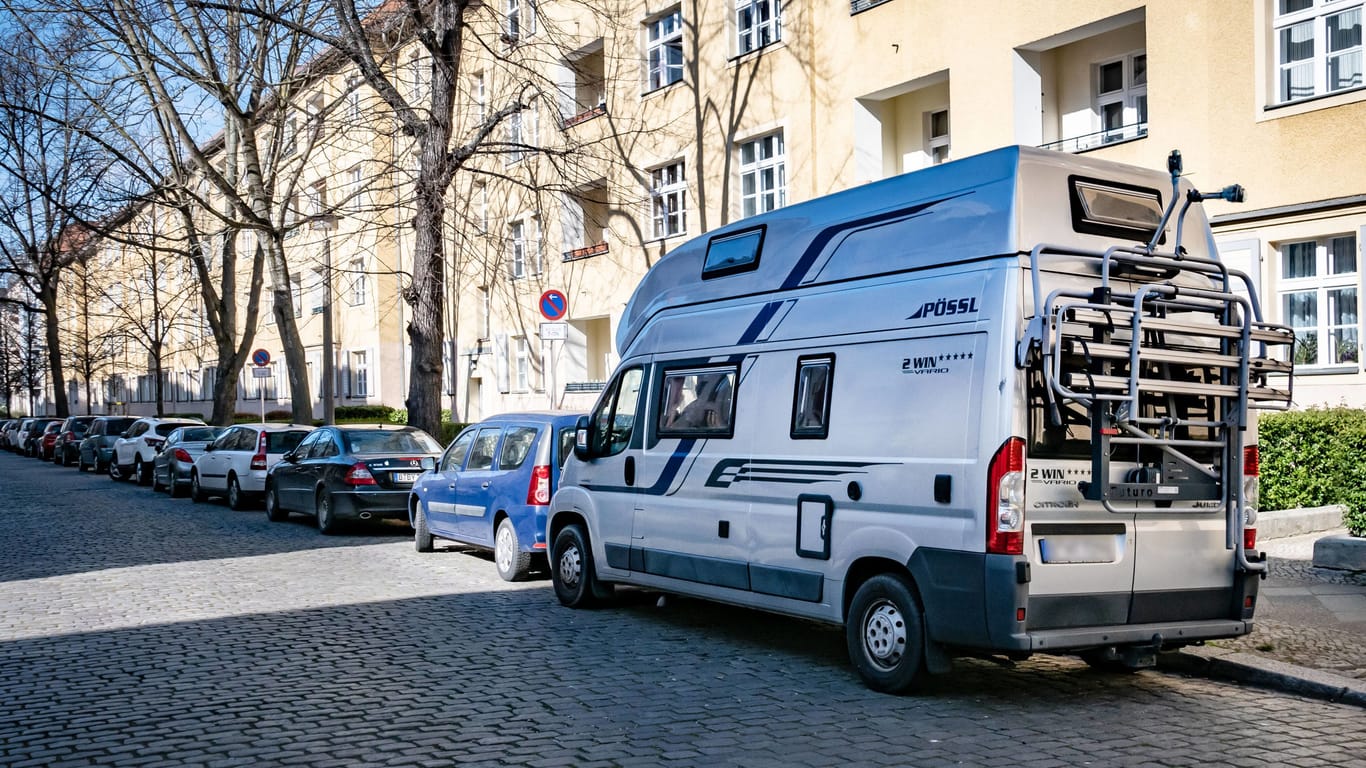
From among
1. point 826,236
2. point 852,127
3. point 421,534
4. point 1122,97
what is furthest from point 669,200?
point 826,236

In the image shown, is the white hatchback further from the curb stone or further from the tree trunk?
the tree trunk

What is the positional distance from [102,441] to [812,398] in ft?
110

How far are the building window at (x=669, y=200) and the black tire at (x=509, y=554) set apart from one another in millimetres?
16100

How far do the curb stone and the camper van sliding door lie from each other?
2.83 m

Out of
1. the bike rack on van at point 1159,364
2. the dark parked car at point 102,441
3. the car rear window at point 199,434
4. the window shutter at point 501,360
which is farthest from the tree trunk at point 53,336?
the bike rack on van at point 1159,364

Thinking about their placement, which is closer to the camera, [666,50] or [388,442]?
[388,442]

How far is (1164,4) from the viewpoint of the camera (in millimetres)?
17484

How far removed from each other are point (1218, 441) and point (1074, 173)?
5.71ft

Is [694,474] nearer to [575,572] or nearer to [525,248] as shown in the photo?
[575,572]

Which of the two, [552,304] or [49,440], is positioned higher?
[552,304]

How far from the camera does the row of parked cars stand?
496 inches

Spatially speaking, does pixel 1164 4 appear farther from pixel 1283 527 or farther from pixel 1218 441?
pixel 1218 441

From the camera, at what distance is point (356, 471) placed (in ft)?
56.3

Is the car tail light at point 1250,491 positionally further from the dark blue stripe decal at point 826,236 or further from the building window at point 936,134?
the building window at point 936,134
